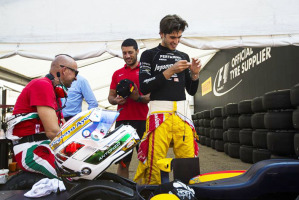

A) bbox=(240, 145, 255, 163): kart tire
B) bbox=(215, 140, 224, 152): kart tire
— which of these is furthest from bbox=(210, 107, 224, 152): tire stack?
bbox=(240, 145, 255, 163): kart tire

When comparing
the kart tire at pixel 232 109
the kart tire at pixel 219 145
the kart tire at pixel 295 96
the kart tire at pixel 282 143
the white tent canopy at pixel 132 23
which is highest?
the white tent canopy at pixel 132 23

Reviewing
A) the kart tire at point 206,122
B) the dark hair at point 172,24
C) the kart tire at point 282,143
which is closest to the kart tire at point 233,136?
the kart tire at point 282,143

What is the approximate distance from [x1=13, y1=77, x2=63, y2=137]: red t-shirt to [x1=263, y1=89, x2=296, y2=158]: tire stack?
261 cm

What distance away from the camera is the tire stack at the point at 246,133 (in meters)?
4.23

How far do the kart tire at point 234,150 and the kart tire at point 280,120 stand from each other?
1.53 m

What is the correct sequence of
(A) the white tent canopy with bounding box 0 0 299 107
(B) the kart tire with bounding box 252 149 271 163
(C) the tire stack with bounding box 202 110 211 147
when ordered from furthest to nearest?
(C) the tire stack with bounding box 202 110 211 147
(B) the kart tire with bounding box 252 149 271 163
(A) the white tent canopy with bounding box 0 0 299 107

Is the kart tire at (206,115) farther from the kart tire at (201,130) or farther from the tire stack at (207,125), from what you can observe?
the kart tire at (201,130)

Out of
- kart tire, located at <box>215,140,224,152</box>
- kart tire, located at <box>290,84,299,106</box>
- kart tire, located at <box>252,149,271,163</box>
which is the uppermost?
kart tire, located at <box>290,84,299,106</box>

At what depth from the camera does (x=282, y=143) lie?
10.2 feet

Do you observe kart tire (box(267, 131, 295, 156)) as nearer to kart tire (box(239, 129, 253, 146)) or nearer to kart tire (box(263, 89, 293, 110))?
kart tire (box(263, 89, 293, 110))

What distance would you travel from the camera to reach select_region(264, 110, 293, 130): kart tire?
317 centimetres

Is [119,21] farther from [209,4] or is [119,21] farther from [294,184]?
[294,184]

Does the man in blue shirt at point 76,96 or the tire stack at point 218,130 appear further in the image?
the tire stack at point 218,130

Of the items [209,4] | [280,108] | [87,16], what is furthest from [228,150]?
[87,16]
